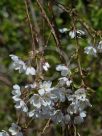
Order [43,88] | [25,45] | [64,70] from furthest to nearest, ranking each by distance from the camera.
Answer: [25,45]
[64,70]
[43,88]

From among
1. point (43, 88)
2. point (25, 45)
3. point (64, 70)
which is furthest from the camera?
point (25, 45)

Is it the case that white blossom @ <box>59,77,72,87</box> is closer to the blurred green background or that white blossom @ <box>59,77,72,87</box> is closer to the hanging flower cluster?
the hanging flower cluster

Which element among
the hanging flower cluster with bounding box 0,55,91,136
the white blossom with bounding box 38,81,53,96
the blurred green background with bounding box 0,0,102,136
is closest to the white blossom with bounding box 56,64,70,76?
the hanging flower cluster with bounding box 0,55,91,136

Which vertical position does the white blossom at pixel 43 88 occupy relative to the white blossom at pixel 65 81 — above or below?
below

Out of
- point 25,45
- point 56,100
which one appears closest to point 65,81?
point 56,100

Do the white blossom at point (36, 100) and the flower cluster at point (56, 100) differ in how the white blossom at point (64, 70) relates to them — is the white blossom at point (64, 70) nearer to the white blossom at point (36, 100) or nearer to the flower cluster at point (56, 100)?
the flower cluster at point (56, 100)

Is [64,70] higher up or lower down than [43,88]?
higher up

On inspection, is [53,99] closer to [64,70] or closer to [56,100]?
[56,100]

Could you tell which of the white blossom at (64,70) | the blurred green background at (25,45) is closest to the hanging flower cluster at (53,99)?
the white blossom at (64,70)

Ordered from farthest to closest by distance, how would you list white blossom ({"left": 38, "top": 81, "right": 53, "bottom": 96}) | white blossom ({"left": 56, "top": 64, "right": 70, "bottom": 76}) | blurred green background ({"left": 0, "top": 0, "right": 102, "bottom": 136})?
blurred green background ({"left": 0, "top": 0, "right": 102, "bottom": 136}) → white blossom ({"left": 56, "top": 64, "right": 70, "bottom": 76}) → white blossom ({"left": 38, "top": 81, "right": 53, "bottom": 96})

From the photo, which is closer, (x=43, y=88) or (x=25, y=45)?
(x=43, y=88)

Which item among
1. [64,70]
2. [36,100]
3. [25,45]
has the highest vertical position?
[25,45]
